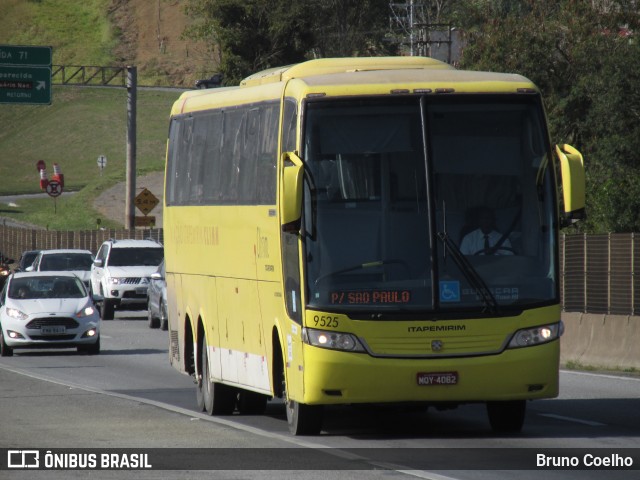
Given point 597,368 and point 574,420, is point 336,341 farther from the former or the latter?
point 597,368

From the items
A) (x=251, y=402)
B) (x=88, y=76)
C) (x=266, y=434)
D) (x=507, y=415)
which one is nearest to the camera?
(x=266, y=434)

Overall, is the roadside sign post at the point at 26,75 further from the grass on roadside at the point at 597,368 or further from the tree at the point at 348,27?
the grass on roadside at the point at 597,368

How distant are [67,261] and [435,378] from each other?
32944mm

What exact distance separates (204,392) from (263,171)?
346cm

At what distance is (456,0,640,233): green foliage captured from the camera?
4347 centimetres

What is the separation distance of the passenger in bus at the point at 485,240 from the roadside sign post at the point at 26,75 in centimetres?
3880

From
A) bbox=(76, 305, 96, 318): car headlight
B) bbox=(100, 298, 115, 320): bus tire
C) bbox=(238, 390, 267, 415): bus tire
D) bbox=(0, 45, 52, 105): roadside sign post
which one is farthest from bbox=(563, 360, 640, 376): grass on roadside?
bbox=(0, 45, 52, 105): roadside sign post

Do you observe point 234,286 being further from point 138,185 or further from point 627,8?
point 138,185

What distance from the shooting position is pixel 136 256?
42000 mm

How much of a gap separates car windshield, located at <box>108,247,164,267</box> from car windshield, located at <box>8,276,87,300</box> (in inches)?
420

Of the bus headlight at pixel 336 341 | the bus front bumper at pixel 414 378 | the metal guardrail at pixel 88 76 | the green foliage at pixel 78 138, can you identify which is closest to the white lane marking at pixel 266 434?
the bus front bumper at pixel 414 378

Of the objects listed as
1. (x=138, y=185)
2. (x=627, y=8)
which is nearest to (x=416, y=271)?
(x=627, y=8)

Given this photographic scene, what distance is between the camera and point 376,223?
1441 centimetres

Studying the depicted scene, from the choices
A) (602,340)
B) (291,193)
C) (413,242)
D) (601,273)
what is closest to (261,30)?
(601,273)
